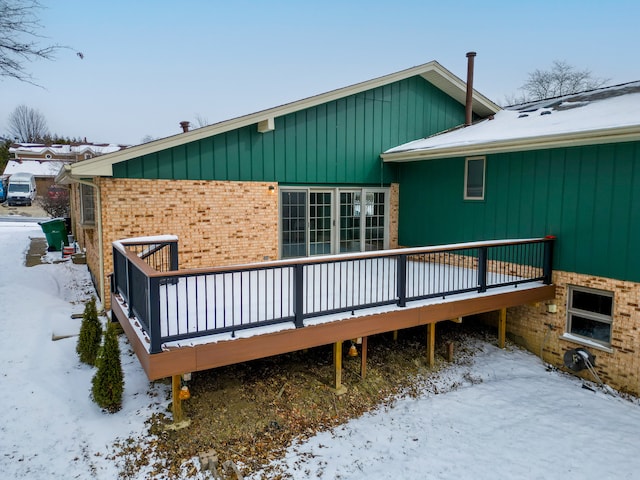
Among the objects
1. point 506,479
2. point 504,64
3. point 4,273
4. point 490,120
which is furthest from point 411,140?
point 504,64

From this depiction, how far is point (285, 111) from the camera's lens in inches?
359

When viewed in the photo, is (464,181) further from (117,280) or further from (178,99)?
(178,99)

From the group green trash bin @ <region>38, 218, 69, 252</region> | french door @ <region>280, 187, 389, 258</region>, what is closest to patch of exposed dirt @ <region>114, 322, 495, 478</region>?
french door @ <region>280, 187, 389, 258</region>

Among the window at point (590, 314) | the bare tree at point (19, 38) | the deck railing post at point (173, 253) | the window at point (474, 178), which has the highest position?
the bare tree at point (19, 38)

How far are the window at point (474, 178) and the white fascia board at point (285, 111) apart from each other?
8.57ft

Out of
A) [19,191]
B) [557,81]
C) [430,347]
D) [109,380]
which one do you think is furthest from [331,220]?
[19,191]

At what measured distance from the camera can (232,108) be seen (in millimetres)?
64938

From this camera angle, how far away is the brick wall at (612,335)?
7207 millimetres

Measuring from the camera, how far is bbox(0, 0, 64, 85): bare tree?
998cm

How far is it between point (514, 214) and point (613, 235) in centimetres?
185

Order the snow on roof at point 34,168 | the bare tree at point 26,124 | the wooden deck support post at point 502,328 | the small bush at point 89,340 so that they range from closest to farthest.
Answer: the small bush at point 89,340 → the wooden deck support post at point 502,328 → the snow on roof at point 34,168 → the bare tree at point 26,124

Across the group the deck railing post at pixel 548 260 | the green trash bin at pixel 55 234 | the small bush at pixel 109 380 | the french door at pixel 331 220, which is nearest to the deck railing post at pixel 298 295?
the small bush at pixel 109 380

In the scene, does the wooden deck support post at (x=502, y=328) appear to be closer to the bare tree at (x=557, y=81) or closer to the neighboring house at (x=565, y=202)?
the neighboring house at (x=565, y=202)

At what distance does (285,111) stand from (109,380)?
6.05 metres
